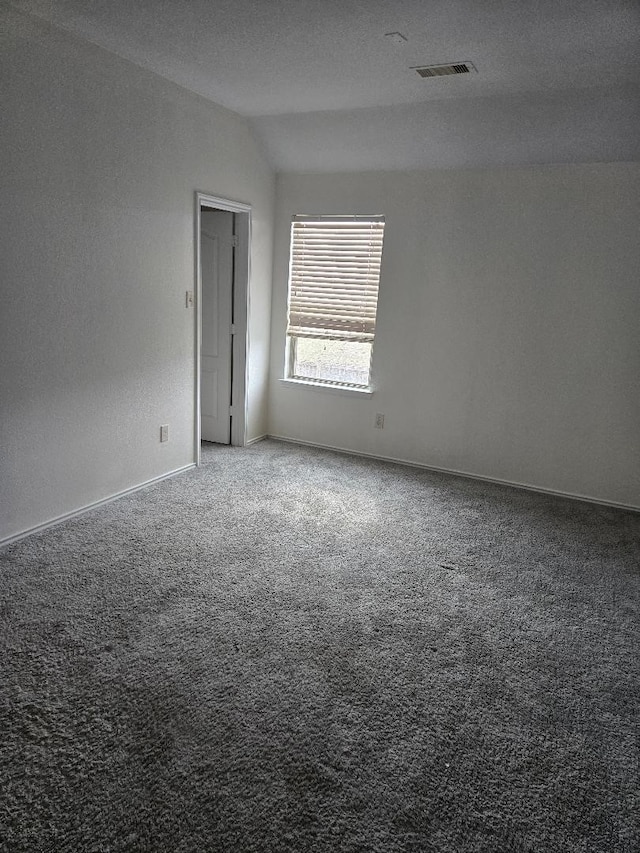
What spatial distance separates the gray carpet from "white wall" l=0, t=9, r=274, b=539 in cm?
48

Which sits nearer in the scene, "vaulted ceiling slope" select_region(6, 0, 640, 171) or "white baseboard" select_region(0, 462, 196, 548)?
"vaulted ceiling slope" select_region(6, 0, 640, 171)

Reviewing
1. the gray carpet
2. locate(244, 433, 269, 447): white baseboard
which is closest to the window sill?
locate(244, 433, 269, 447): white baseboard

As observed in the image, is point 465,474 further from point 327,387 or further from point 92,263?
point 92,263

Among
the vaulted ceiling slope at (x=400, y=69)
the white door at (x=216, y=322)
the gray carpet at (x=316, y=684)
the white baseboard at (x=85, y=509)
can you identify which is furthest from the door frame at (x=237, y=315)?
the gray carpet at (x=316, y=684)

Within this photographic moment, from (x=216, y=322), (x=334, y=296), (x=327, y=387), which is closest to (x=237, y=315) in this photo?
(x=216, y=322)

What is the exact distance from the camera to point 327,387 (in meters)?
5.31

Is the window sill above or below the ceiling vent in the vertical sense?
below

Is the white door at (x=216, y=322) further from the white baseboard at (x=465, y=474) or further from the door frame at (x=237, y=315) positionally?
the white baseboard at (x=465, y=474)

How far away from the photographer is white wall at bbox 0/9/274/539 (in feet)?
9.93

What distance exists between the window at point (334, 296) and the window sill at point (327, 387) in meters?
0.06

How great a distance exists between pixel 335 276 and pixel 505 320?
1514 millimetres

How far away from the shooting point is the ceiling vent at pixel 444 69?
3168 mm

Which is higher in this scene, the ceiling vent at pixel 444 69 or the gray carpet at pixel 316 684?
the ceiling vent at pixel 444 69

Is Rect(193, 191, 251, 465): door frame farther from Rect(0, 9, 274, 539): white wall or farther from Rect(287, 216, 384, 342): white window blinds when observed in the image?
Rect(287, 216, 384, 342): white window blinds
